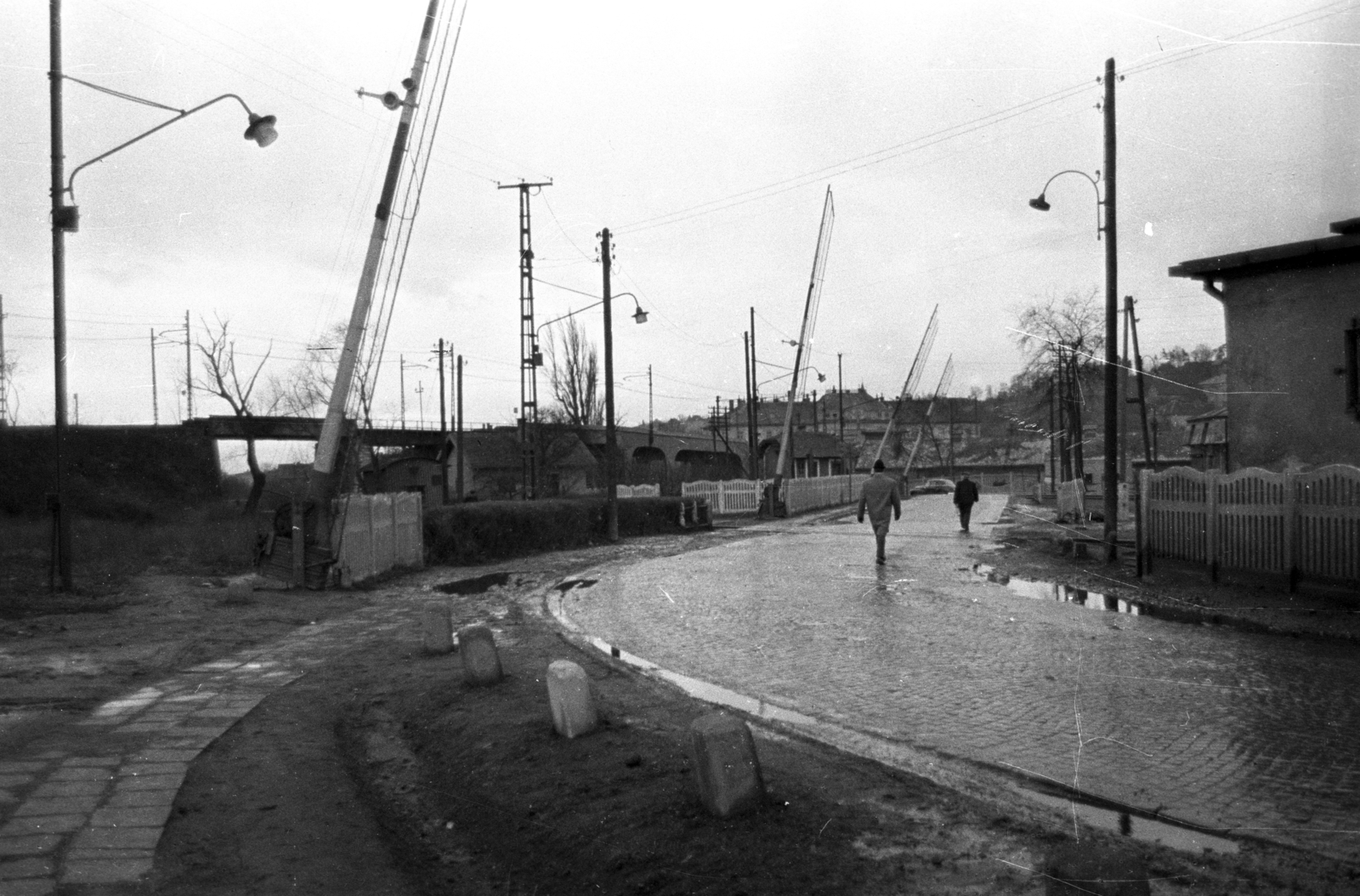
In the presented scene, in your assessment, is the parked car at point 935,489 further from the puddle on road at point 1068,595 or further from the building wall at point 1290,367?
the puddle on road at point 1068,595

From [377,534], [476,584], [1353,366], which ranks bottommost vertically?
[476,584]

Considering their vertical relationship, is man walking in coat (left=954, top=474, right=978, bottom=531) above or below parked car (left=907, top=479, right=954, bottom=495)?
above

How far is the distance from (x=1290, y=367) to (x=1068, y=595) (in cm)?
768

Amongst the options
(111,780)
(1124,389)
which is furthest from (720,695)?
(1124,389)

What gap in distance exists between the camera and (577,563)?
23250mm

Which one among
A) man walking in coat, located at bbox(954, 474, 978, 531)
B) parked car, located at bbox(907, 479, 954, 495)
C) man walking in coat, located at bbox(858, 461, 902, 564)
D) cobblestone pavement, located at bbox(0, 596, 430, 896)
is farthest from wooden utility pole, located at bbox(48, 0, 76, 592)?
parked car, located at bbox(907, 479, 954, 495)

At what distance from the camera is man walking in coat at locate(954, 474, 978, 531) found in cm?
2995

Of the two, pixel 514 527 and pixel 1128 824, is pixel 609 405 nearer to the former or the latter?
pixel 514 527

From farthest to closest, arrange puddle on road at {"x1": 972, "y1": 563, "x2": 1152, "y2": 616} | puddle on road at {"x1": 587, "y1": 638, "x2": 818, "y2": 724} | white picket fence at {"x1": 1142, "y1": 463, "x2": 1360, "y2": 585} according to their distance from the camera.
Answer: puddle on road at {"x1": 972, "y1": 563, "x2": 1152, "y2": 616} < white picket fence at {"x1": 1142, "y1": 463, "x2": 1360, "y2": 585} < puddle on road at {"x1": 587, "y1": 638, "x2": 818, "y2": 724}

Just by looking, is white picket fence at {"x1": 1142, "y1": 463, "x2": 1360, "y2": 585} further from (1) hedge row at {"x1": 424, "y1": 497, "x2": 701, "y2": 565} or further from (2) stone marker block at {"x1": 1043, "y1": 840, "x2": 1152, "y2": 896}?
(1) hedge row at {"x1": 424, "y1": 497, "x2": 701, "y2": 565}

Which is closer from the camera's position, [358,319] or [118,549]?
[358,319]

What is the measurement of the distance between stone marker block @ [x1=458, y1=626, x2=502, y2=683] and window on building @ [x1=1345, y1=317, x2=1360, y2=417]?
1616cm

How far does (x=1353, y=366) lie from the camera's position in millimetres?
17969

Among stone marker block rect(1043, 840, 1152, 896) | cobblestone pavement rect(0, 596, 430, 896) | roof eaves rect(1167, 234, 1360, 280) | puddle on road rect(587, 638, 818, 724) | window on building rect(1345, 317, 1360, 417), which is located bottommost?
puddle on road rect(587, 638, 818, 724)
